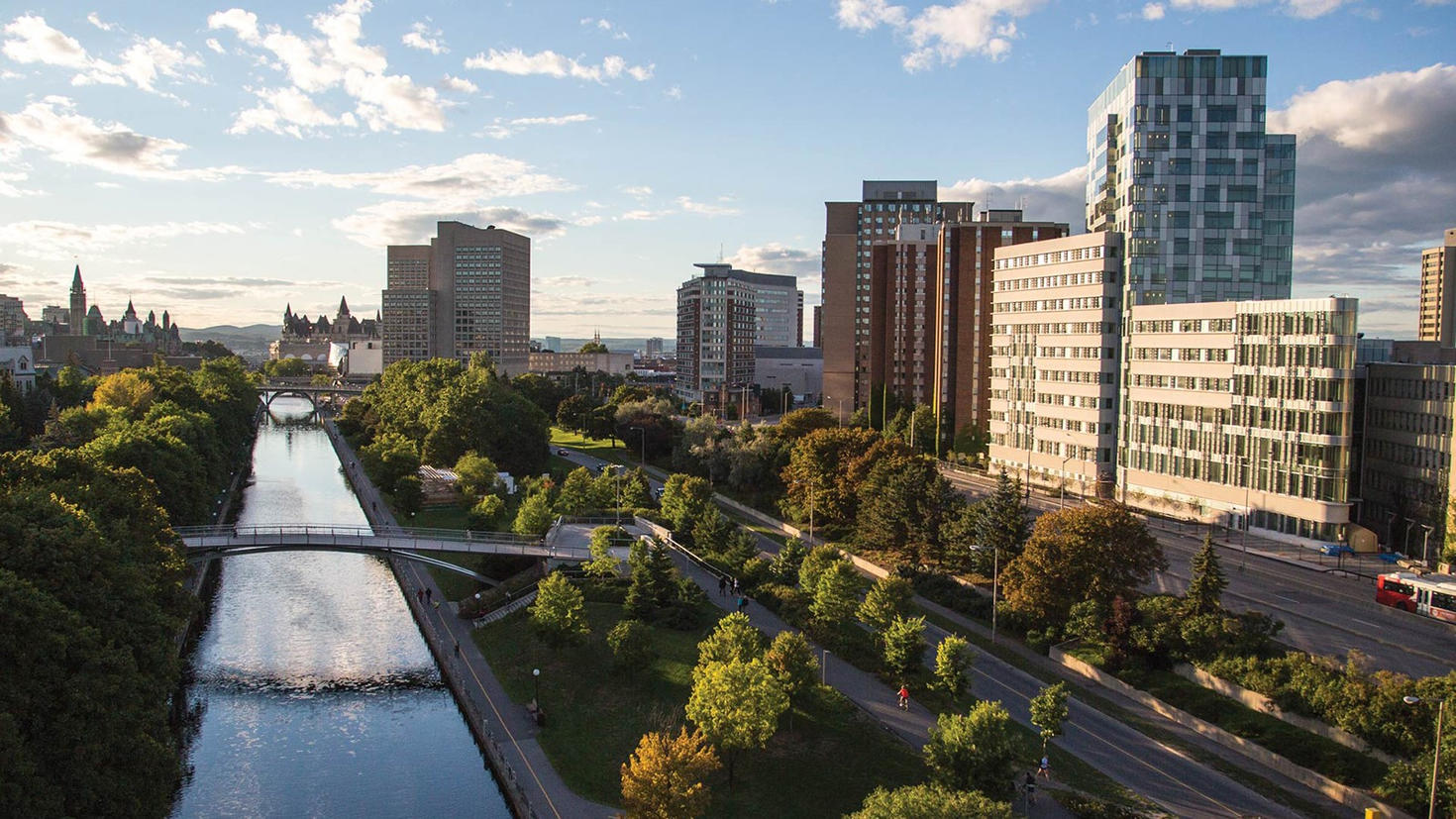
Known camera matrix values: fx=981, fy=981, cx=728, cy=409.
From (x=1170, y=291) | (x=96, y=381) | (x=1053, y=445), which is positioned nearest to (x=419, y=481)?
(x=1053, y=445)

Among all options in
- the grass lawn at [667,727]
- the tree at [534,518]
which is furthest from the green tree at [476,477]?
the grass lawn at [667,727]

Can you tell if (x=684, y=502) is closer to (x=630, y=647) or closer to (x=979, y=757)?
(x=630, y=647)

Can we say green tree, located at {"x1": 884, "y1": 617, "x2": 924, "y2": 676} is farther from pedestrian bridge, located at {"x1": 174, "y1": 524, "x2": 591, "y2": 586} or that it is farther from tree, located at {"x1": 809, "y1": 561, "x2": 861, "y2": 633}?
pedestrian bridge, located at {"x1": 174, "y1": 524, "x2": 591, "y2": 586}

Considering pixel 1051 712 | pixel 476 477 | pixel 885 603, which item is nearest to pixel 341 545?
pixel 476 477

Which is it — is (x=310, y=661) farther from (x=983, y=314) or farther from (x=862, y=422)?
(x=862, y=422)

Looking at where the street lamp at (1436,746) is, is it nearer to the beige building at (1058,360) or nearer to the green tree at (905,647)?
the green tree at (905,647)

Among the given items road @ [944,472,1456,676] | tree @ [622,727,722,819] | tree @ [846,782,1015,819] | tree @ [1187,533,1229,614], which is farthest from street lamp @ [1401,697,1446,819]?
tree @ [622,727,722,819]

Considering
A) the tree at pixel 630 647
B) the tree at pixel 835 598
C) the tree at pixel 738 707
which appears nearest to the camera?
the tree at pixel 738 707
